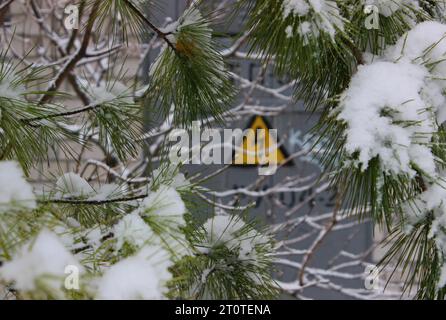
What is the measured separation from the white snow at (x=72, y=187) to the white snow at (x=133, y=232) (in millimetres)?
220

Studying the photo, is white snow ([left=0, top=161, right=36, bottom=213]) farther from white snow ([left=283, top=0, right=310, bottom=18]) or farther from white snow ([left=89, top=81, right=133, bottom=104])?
white snow ([left=89, top=81, right=133, bottom=104])

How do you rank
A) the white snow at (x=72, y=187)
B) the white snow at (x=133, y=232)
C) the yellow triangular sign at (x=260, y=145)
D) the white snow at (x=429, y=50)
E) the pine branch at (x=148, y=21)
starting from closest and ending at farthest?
the white snow at (x=133, y=232) → the white snow at (x=429, y=50) → the white snow at (x=72, y=187) → the pine branch at (x=148, y=21) → the yellow triangular sign at (x=260, y=145)

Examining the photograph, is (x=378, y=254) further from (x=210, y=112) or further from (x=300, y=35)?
(x=300, y=35)

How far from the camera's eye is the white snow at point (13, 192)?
545 mm

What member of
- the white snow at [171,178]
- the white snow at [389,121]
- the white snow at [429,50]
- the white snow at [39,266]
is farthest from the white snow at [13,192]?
the white snow at [429,50]

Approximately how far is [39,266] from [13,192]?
0.10m

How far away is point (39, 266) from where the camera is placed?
491 millimetres

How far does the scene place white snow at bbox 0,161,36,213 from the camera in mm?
545

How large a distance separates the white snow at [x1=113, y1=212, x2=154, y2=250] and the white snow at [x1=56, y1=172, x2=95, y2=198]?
0.72 ft

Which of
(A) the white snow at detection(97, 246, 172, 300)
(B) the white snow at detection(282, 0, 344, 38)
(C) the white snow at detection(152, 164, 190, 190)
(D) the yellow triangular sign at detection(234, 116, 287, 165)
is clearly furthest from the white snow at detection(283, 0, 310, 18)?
(D) the yellow triangular sign at detection(234, 116, 287, 165)

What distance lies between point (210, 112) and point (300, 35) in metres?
0.44

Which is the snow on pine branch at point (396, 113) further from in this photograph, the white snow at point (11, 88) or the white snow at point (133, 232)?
the white snow at point (11, 88)

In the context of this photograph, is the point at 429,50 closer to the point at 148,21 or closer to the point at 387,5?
the point at 387,5
